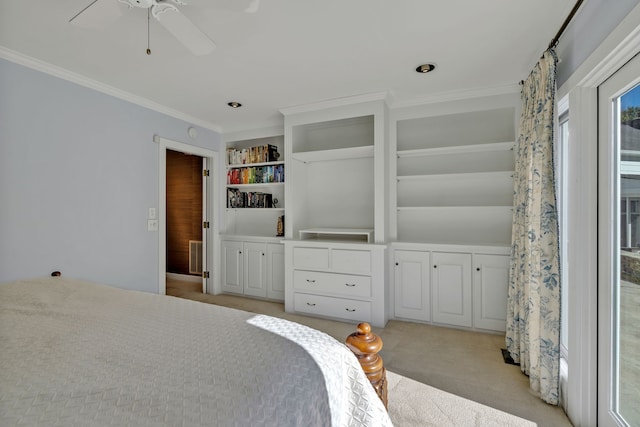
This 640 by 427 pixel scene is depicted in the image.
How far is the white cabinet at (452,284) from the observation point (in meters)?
2.78

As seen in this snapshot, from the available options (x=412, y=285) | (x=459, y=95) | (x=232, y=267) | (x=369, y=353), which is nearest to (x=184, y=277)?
(x=232, y=267)

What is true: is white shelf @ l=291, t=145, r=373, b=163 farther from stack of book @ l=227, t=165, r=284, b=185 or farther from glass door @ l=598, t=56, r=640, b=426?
glass door @ l=598, t=56, r=640, b=426

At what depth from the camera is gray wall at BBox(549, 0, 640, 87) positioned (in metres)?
1.32

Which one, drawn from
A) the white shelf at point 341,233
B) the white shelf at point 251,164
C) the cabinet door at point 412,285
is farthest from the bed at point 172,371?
the white shelf at point 251,164

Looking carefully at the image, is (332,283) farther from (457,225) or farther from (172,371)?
(172,371)

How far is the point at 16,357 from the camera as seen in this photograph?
0.84m

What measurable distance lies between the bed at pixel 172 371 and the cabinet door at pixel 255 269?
265 cm

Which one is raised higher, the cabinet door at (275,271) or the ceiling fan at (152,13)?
the ceiling fan at (152,13)

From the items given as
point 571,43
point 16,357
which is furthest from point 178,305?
point 571,43

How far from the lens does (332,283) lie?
125 inches

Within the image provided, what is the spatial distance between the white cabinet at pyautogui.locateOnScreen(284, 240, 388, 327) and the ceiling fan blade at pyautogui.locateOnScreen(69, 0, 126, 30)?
2.41 m

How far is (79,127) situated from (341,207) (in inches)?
106

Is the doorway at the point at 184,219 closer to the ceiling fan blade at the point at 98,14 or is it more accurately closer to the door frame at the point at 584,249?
the ceiling fan blade at the point at 98,14

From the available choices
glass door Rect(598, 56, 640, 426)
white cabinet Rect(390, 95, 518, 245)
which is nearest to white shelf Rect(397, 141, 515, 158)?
white cabinet Rect(390, 95, 518, 245)
